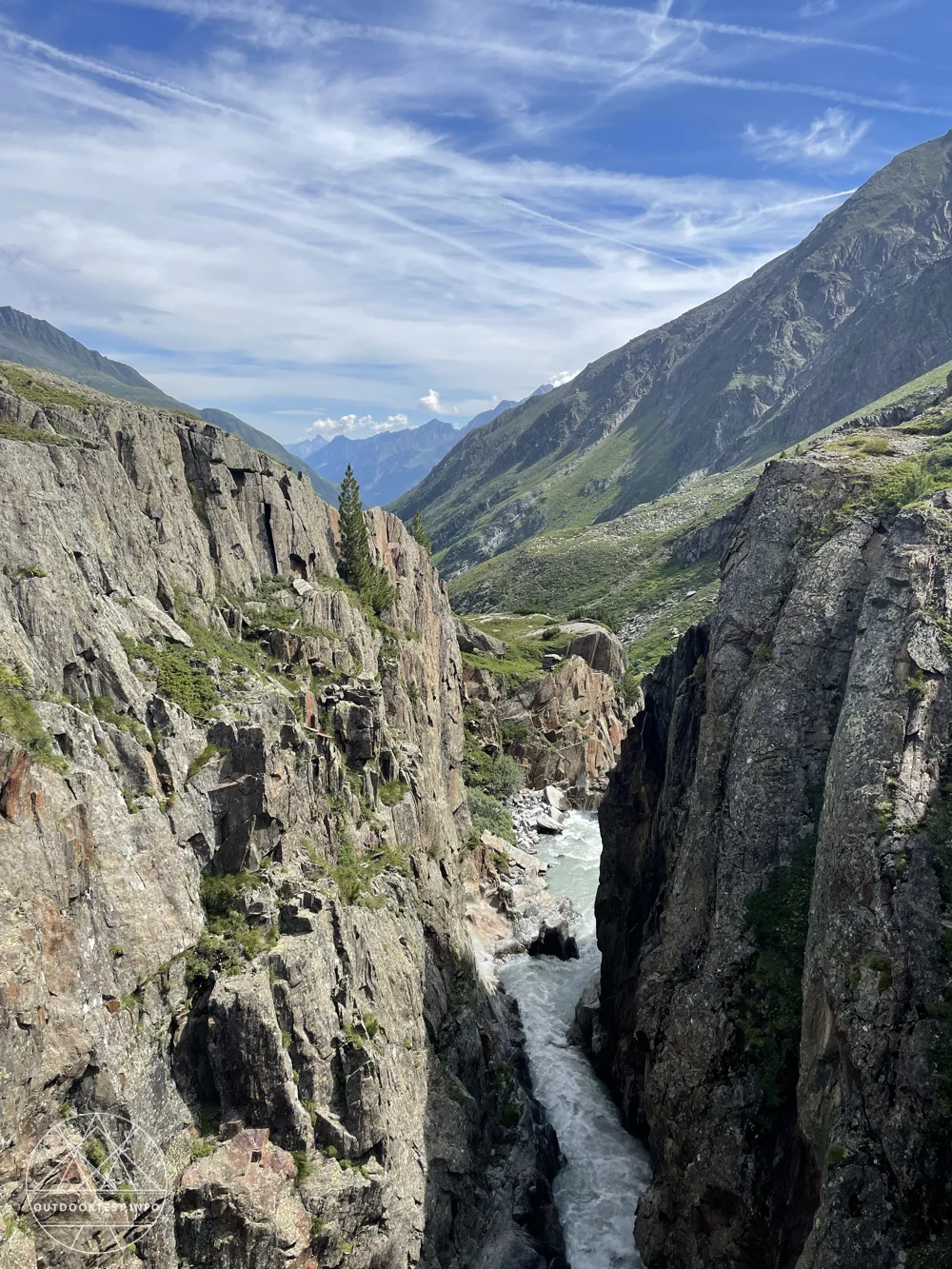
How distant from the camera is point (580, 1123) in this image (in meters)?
42.8

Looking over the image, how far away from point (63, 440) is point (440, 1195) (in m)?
39.1

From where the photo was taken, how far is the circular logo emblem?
68.0 feet

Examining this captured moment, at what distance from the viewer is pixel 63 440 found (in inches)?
1531

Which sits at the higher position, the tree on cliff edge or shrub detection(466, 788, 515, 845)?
the tree on cliff edge

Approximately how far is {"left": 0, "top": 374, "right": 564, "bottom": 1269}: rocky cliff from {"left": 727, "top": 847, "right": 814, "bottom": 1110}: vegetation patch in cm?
1406

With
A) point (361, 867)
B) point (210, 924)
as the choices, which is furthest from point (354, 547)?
point (210, 924)

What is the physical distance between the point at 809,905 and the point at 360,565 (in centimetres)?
4617

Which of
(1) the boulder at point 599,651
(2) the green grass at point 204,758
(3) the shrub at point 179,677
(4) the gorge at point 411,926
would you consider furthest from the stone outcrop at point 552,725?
(2) the green grass at point 204,758

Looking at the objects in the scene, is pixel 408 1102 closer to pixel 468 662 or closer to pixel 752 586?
pixel 752 586

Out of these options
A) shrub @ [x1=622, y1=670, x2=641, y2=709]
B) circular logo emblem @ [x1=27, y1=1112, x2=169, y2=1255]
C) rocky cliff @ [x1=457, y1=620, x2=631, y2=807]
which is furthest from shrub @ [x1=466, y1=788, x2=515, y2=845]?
circular logo emblem @ [x1=27, y1=1112, x2=169, y2=1255]

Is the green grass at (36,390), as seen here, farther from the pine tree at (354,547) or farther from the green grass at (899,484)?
the green grass at (899,484)

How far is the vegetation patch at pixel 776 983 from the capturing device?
2825 centimetres

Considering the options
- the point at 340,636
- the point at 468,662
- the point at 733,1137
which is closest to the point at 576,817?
the point at 468,662

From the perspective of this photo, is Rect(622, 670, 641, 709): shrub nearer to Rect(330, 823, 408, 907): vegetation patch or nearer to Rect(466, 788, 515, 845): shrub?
Rect(466, 788, 515, 845): shrub
